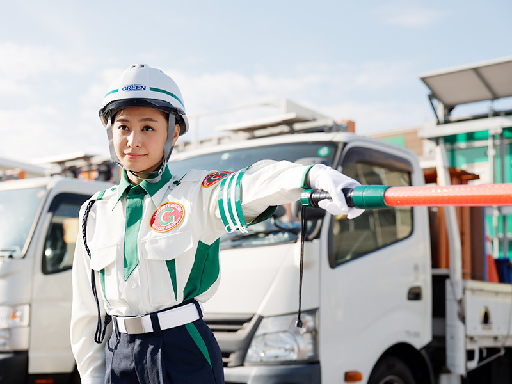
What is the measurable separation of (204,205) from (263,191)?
0.24 metres

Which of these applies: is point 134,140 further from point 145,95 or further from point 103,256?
point 103,256

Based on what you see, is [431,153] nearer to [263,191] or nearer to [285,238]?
[285,238]

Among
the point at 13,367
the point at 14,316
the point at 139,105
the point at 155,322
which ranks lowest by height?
the point at 13,367

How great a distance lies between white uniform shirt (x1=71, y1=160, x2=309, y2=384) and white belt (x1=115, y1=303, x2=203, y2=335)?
0.09ft

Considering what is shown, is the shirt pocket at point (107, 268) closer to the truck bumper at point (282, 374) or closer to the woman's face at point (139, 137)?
the woman's face at point (139, 137)

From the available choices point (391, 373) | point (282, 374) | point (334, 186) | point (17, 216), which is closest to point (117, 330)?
point (334, 186)

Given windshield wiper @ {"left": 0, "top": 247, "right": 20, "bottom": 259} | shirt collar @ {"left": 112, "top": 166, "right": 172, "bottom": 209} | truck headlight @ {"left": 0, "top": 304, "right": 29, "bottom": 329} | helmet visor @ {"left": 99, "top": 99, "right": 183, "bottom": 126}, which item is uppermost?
helmet visor @ {"left": 99, "top": 99, "right": 183, "bottom": 126}

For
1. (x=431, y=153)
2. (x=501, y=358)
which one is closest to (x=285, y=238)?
(x=431, y=153)

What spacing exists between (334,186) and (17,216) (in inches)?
156

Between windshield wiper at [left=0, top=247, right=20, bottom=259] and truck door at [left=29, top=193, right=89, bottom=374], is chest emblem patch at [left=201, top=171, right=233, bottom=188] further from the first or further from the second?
windshield wiper at [left=0, top=247, right=20, bottom=259]

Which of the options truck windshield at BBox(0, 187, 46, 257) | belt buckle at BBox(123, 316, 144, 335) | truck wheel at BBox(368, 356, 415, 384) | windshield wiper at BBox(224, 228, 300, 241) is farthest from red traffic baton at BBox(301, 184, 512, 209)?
truck windshield at BBox(0, 187, 46, 257)

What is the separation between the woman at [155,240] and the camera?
1775mm

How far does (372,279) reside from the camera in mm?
3680

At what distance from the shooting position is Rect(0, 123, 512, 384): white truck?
3.21 metres
